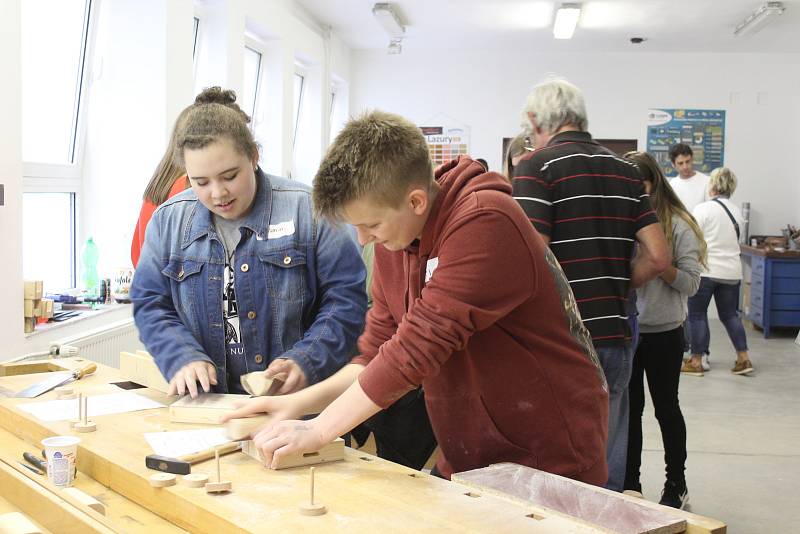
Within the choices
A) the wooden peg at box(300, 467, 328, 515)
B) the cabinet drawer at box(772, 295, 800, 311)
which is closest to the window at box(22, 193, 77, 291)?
the wooden peg at box(300, 467, 328, 515)

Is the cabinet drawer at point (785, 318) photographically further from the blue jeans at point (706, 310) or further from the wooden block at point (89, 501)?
the wooden block at point (89, 501)

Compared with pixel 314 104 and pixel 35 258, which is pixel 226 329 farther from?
pixel 314 104

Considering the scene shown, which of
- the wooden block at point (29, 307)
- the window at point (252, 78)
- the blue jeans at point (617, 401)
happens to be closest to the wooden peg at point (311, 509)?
the blue jeans at point (617, 401)

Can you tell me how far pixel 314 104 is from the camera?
8859 mm

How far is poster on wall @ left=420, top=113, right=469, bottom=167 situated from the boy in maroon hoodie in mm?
8514

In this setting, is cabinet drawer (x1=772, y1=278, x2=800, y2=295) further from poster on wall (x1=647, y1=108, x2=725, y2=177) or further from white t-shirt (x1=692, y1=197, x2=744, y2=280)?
poster on wall (x1=647, y1=108, x2=725, y2=177)

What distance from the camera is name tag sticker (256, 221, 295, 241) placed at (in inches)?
79.8

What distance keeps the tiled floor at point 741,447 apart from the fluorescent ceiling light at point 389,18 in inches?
164

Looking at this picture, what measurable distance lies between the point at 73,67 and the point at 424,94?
6.03 metres

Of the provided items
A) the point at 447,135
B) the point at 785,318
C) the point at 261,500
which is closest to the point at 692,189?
the point at 785,318

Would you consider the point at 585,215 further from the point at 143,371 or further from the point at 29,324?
the point at 29,324

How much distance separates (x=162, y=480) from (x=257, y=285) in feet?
2.20

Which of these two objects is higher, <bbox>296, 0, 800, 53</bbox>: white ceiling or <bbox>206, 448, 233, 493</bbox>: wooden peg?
<bbox>296, 0, 800, 53</bbox>: white ceiling

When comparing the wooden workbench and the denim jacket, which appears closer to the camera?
the wooden workbench
